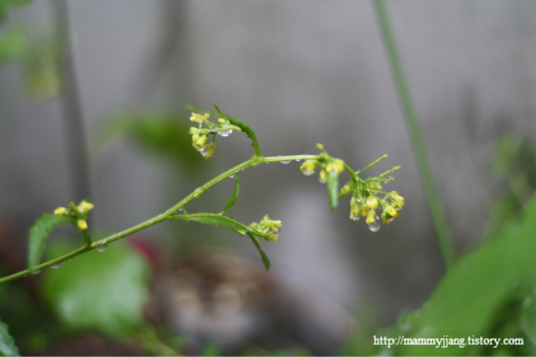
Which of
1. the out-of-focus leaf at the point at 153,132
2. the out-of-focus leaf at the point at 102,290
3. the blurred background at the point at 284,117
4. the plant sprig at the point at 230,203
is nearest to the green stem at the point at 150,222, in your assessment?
the plant sprig at the point at 230,203

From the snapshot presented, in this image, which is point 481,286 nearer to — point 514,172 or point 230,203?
point 230,203

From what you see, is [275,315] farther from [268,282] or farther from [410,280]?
[410,280]

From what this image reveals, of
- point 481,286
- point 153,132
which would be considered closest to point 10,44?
point 153,132

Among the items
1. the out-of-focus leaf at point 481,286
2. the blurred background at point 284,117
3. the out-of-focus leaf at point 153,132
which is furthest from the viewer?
the out-of-focus leaf at point 153,132

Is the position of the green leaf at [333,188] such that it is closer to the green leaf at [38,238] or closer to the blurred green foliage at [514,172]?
the green leaf at [38,238]

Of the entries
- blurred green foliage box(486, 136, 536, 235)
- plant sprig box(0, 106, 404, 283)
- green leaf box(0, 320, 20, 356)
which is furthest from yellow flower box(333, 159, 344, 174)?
blurred green foliage box(486, 136, 536, 235)

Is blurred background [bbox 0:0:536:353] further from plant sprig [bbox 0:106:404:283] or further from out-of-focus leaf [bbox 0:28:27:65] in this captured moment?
plant sprig [bbox 0:106:404:283]
